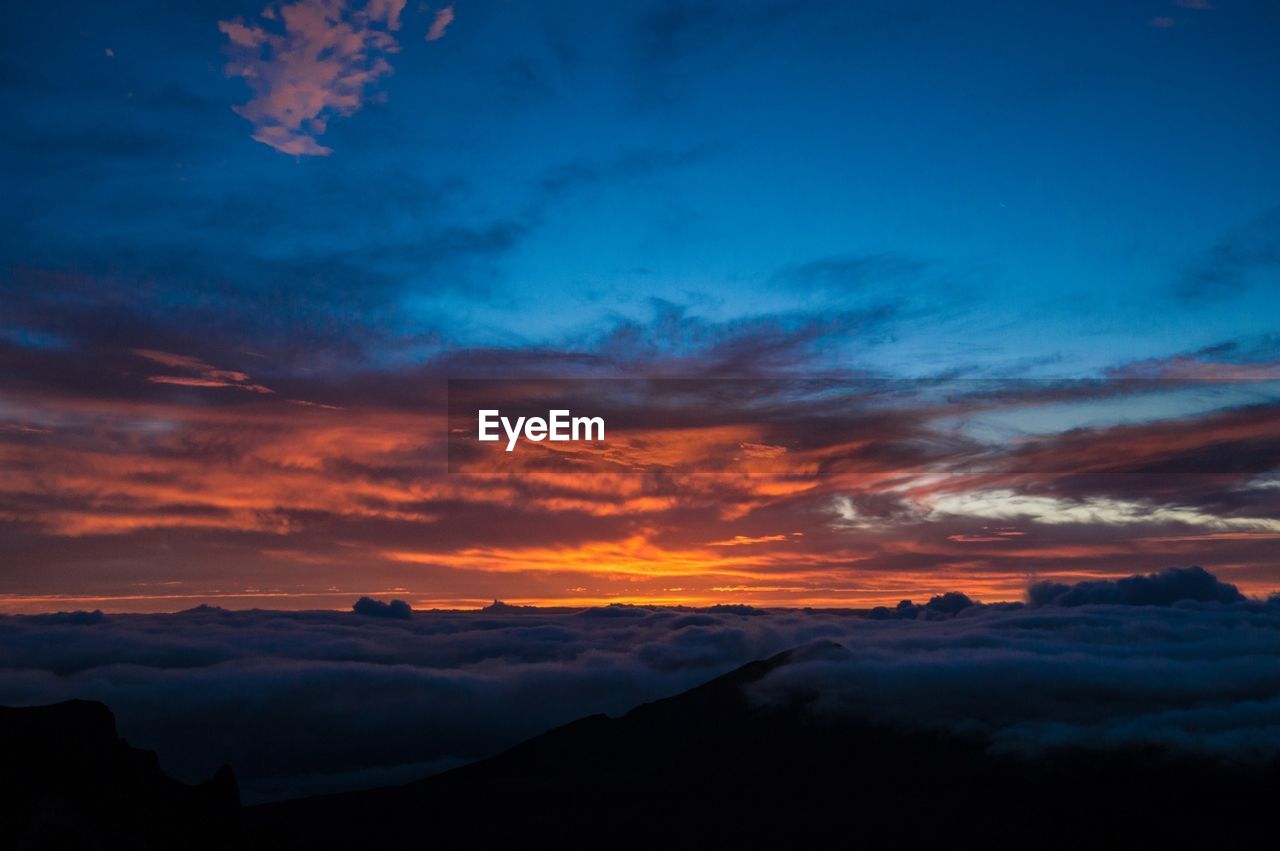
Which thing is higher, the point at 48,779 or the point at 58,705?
the point at 58,705

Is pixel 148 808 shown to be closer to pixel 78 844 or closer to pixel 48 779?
pixel 48 779

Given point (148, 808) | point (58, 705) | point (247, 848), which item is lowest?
point (247, 848)

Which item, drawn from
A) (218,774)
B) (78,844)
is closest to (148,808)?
(218,774)

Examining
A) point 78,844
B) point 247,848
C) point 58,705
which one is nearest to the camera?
point 78,844

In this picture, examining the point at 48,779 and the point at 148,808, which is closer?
the point at 48,779

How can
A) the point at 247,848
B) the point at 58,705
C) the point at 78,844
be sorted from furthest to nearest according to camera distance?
1. the point at 247,848
2. the point at 58,705
3. the point at 78,844

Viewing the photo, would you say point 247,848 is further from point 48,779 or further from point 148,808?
point 48,779
